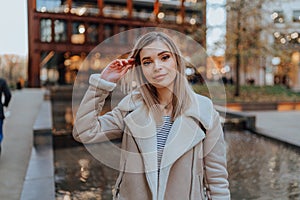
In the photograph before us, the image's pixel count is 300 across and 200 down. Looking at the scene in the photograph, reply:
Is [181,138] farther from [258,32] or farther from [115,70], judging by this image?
[258,32]

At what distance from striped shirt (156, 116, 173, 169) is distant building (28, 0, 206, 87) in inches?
1269

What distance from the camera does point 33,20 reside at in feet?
114

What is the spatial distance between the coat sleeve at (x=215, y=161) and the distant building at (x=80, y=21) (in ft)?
106

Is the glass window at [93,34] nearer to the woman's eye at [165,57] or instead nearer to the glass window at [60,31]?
the glass window at [60,31]

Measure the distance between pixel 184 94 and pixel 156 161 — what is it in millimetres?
412

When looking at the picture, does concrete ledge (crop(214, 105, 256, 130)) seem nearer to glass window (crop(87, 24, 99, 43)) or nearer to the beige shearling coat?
the beige shearling coat

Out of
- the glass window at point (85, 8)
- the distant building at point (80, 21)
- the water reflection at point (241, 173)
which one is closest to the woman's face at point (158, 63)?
the water reflection at point (241, 173)

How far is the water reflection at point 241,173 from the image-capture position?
15.9ft

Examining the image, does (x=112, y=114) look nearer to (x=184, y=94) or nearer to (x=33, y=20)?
(x=184, y=94)

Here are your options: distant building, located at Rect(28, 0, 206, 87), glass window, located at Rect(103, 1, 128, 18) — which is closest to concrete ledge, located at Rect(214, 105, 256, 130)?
distant building, located at Rect(28, 0, 206, 87)

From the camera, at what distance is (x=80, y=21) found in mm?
37125

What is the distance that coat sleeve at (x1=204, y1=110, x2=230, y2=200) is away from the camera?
1823mm

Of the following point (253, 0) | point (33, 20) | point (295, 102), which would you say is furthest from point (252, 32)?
point (33, 20)

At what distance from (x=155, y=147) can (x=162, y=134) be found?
0.30 feet
